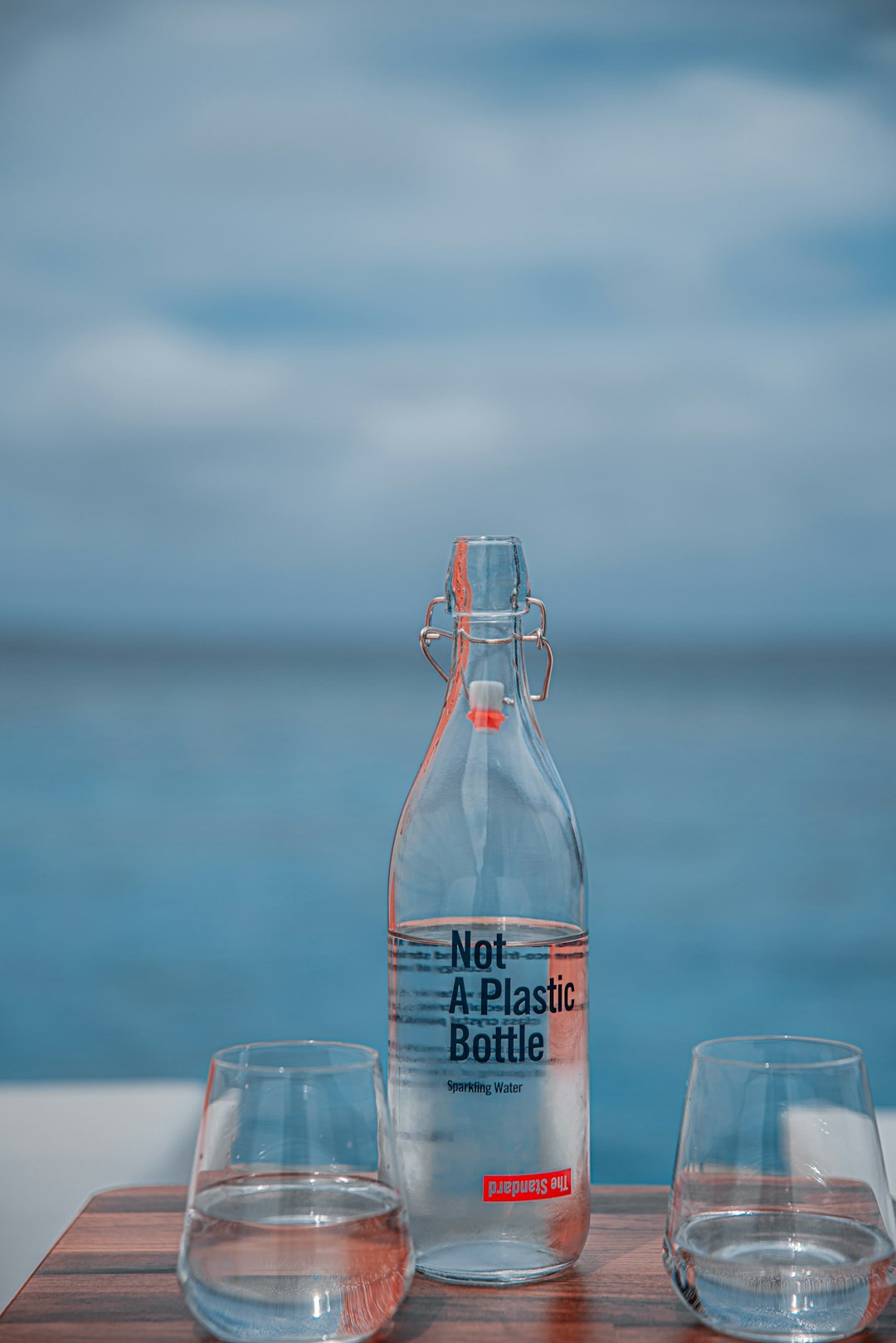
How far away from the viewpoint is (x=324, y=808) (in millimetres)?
7234

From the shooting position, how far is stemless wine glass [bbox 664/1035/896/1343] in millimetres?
498

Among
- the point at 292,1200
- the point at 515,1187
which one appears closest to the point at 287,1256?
the point at 292,1200

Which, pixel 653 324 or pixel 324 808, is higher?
pixel 653 324

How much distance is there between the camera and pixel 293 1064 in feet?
1.61

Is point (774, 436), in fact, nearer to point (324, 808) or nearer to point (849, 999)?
point (324, 808)

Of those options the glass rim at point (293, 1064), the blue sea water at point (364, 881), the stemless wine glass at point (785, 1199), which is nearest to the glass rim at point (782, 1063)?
the stemless wine glass at point (785, 1199)

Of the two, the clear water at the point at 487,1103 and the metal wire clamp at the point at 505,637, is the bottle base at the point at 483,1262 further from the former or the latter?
the metal wire clamp at the point at 505,637

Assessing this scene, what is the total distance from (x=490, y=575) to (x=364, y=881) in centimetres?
558

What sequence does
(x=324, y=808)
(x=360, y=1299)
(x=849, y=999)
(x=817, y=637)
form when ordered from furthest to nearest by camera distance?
(x=817, y=637) → (x=324, y=808) → (x=849, y=999) → (x=360, y=1299)

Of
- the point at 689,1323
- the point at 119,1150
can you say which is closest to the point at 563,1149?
the point at 689,1323

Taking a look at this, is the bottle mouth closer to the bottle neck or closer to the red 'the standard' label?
the bottle neck

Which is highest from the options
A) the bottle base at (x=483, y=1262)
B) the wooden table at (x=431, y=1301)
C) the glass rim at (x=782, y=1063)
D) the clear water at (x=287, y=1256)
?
the glass rim at (x=782, y=1063)

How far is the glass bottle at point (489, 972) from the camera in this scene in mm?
566

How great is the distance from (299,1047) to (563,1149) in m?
0.14
